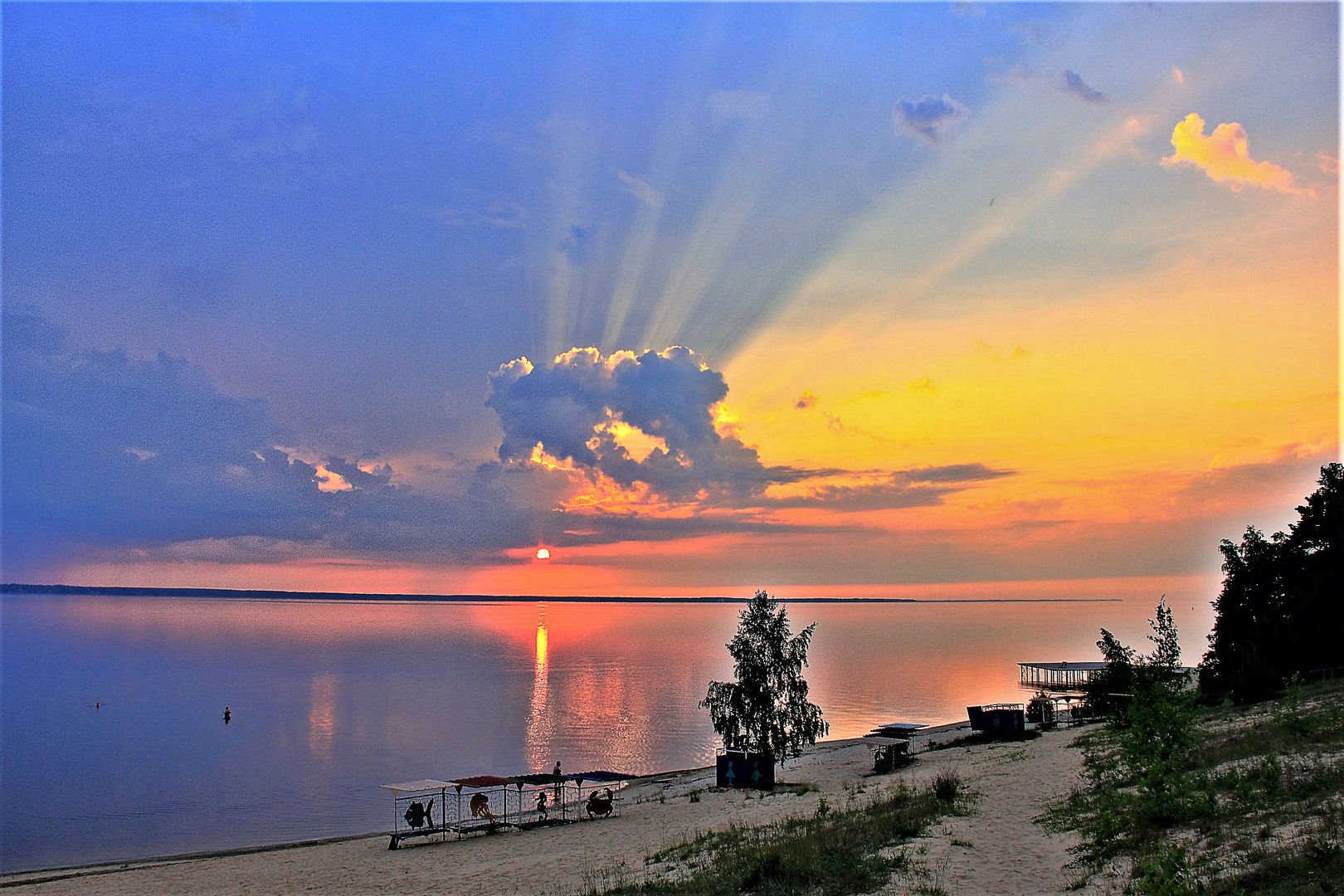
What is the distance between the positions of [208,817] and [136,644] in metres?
157

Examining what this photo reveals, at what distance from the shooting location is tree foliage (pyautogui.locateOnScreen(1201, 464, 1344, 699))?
2042 inches

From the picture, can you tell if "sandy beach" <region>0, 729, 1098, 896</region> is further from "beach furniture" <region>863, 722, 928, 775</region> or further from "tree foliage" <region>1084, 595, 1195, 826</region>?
"tree foliage" <region>1084, 595, 1195, 826</region>

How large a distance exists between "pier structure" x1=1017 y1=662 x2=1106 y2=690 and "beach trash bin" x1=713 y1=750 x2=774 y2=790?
64803 millimetres

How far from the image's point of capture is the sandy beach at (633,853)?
17422 mm

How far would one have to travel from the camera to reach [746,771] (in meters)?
39.9

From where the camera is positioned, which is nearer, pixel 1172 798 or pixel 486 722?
pixel 1172 798

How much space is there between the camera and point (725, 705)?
1734 inches

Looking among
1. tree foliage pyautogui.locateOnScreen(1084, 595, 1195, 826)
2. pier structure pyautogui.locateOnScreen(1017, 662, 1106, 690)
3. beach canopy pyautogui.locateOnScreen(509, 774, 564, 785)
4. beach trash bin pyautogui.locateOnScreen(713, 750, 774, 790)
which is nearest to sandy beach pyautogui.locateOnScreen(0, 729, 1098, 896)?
beach trash bin pyautogui.locateOnScreen(713, 750, 774, 790)

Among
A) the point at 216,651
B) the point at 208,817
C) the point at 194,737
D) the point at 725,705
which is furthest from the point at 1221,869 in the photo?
the point at 216,651

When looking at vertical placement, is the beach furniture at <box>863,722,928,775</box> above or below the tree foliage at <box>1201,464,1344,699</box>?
below

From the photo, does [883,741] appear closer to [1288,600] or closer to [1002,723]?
[1002,723]

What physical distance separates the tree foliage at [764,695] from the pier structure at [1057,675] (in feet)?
199

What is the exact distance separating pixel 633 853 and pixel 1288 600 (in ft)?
167

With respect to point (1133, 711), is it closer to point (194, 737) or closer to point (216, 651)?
point (194, 737)
